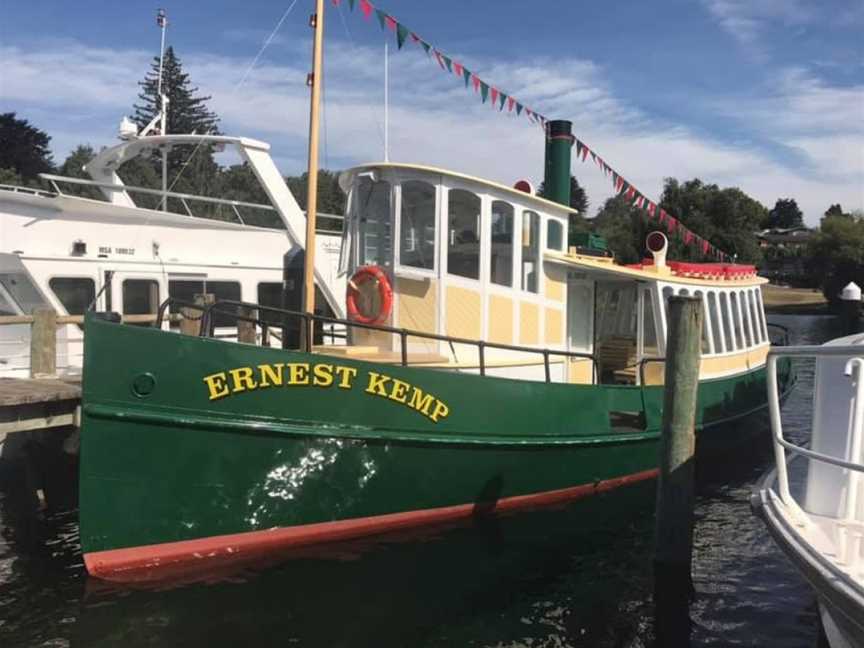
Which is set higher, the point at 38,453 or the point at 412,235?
the point at 412,235

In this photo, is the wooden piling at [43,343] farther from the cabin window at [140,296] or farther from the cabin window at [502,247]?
the cabin window at [502,247]

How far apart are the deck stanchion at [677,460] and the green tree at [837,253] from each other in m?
55.0

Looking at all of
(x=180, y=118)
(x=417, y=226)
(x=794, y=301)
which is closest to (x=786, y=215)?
(x=794, y=301)

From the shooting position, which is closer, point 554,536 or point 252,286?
point 554,536

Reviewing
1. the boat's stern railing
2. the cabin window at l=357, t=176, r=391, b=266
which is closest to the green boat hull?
the cabin window at l=357, t=176, r=391, b=266

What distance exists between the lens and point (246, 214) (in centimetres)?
1465

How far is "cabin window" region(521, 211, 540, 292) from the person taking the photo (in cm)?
923

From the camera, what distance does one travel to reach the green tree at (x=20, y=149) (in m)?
57.3

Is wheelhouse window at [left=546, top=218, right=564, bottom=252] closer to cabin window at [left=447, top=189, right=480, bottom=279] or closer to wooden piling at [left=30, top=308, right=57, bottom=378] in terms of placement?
cabin window at [left=447, top=189, right=480, bottom=279]

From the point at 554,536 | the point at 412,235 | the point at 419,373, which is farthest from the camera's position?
the point at 412,235

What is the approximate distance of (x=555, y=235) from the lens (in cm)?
967

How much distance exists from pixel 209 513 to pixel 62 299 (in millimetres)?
5857

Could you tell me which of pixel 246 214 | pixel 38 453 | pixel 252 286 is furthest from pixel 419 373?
pixel 246 214

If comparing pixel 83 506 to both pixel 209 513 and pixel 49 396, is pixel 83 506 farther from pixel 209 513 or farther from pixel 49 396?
pixel 49 396
